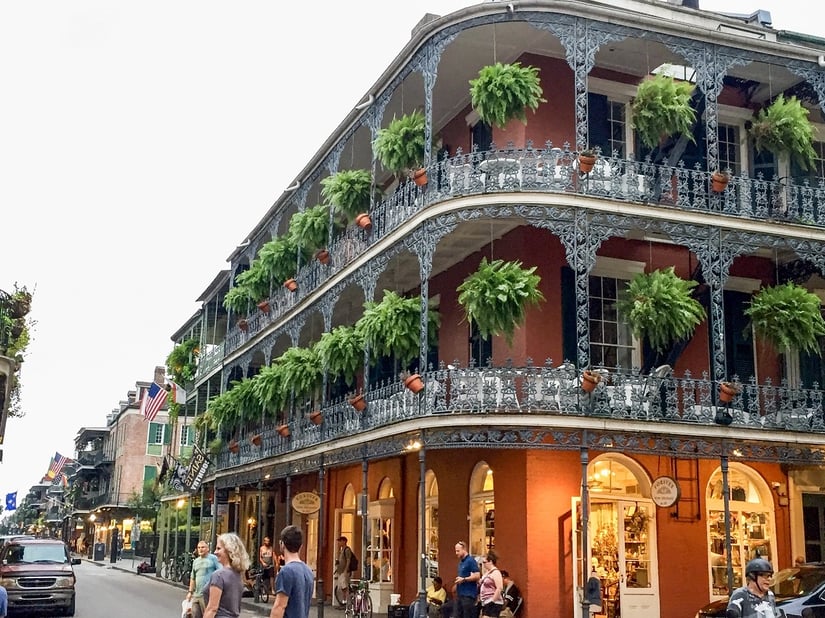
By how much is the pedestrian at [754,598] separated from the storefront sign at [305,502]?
16.0 metres

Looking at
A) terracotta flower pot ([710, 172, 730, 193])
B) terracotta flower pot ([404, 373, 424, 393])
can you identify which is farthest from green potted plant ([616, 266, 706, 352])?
terracotta flower pot ([404, 373, 424, 393])

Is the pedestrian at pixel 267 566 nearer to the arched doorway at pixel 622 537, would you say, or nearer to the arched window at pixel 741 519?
the arched doorway at pixel 622 537

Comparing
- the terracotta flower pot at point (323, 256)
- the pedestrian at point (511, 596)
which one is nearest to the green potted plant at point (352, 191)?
the terracotta flower pot at point (323, 256)

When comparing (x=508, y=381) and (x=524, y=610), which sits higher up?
(x=508, y=381)

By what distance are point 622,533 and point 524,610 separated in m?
2.30

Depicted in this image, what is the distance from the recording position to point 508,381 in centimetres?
1480

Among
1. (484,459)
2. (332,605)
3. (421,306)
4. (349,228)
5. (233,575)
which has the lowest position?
(332,605)

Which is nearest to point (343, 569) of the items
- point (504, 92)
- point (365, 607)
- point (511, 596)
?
point (365, 607)

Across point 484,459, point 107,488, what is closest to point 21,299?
point 484,459

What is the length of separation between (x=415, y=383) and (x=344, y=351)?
3.70 metres

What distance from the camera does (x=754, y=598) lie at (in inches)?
284

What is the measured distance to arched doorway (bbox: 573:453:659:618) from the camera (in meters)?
16.2

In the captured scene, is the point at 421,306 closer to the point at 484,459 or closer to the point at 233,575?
the point at 484,459

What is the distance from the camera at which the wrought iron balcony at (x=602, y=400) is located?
1459cm
